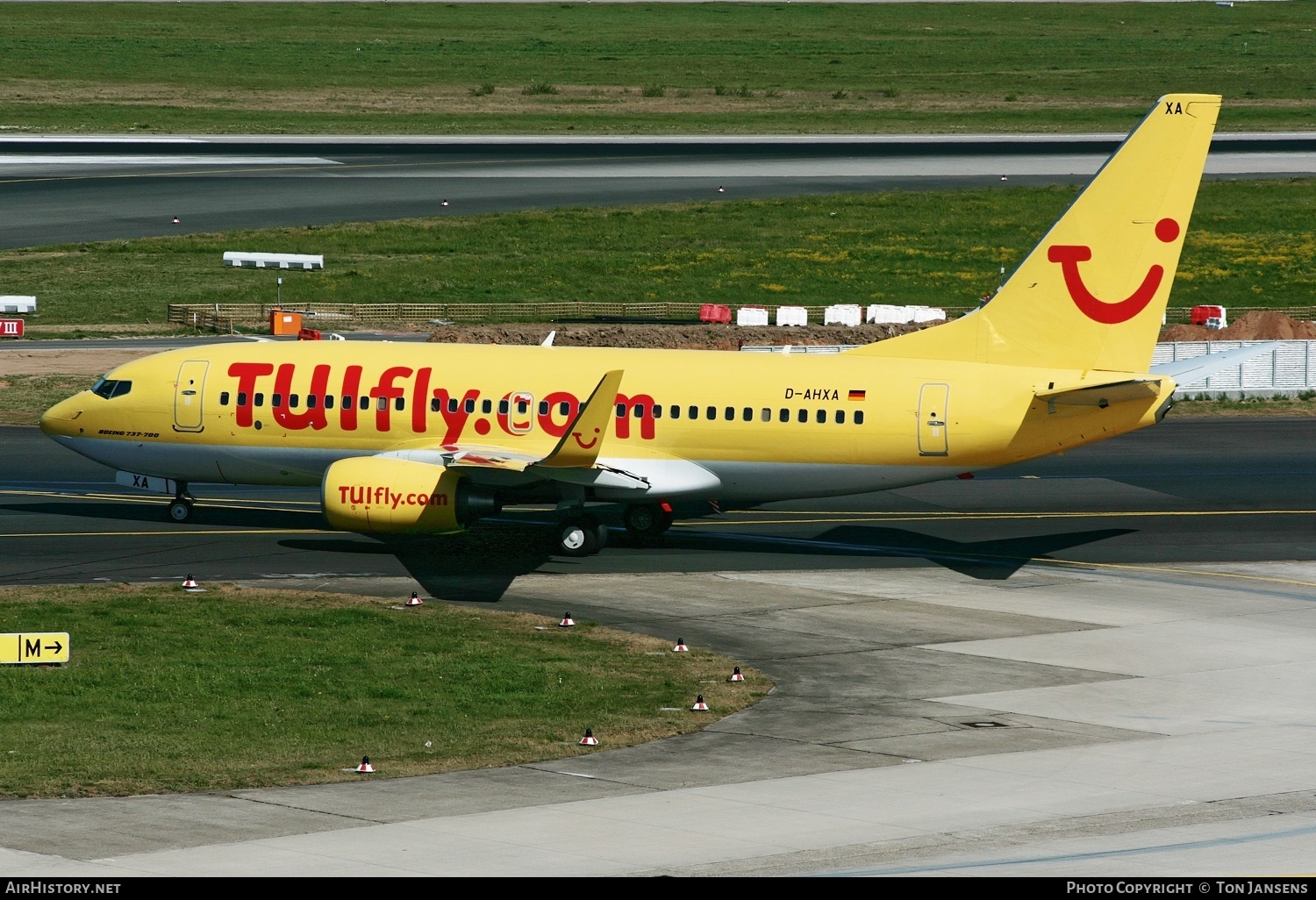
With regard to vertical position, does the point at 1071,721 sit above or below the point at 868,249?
below

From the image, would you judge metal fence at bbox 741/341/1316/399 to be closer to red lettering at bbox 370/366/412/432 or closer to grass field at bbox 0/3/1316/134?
red lettering at bbox 370/366/412/432

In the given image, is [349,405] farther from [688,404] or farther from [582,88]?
[582,88]

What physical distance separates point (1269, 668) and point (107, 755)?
22412 mm

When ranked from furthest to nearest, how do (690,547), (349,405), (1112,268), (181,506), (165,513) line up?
(165,513)
(181,506)
(690,547)
(349,405)
(1112,268)

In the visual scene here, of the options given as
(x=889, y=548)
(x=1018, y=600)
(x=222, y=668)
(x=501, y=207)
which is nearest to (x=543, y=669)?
(x=222, y=668)

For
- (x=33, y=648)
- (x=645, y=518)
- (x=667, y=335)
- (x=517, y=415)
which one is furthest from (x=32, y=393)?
(x=33, y=648)

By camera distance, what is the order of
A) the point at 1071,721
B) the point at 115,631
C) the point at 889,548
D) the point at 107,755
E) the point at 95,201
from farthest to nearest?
the point at 95,201
the point at 889,548
the point at 115,631
the point at 1071,721
the point at 107,755

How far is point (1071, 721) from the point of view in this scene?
102ft

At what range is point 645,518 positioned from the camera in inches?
1914

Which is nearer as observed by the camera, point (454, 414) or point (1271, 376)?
point (454, 414)

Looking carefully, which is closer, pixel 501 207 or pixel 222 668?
pixel 222 668

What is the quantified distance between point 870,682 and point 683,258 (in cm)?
6643

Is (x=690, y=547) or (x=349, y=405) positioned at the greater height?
(x=349, y=405)

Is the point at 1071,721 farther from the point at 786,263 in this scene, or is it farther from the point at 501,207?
the point at 501,207
